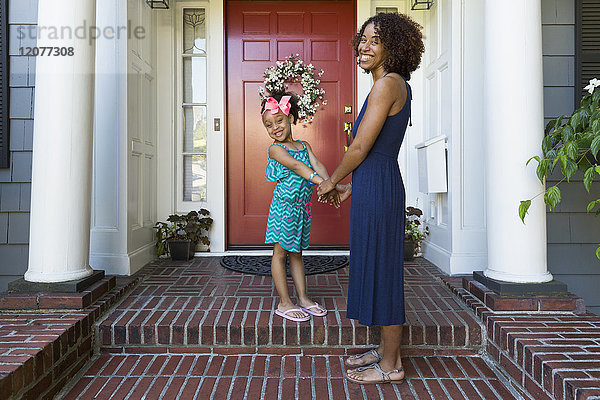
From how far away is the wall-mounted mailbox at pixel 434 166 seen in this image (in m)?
2.93

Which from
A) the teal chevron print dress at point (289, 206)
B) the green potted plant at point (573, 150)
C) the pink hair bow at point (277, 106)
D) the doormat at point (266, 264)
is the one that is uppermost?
the pink hair bow at point (277, 106)

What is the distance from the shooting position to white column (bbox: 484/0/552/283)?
6.91ft

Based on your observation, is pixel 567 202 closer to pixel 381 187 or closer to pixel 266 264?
pixel 381 187

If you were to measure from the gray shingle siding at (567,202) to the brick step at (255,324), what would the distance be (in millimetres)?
1014

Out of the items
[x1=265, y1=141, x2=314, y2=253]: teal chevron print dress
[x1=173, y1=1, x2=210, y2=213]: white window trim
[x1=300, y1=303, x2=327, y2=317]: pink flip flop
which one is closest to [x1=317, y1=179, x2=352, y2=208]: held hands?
[x1=265, y1=141, x2=314, y2=253]: teal chevron print dress

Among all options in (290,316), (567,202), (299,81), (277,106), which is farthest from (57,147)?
(567,202)

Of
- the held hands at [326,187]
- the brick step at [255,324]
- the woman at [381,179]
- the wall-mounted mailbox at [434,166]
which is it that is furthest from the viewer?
the wall-mounted mailbox at [434,166]

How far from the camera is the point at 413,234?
10.8 feet

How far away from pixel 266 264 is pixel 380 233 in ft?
5.66

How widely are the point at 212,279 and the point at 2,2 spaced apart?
7.73 ft

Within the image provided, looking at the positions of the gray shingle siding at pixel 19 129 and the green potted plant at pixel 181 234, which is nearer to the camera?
the gray shingle siding at pixel 19 129

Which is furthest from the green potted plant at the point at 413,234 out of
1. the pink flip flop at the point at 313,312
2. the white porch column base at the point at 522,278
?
the pink flip flop at the point at 313,312

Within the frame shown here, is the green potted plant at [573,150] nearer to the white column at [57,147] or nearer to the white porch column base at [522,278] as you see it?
the white porch column base at [522,278]

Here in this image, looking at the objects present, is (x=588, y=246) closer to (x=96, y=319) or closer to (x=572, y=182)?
(x=572, y=182)
